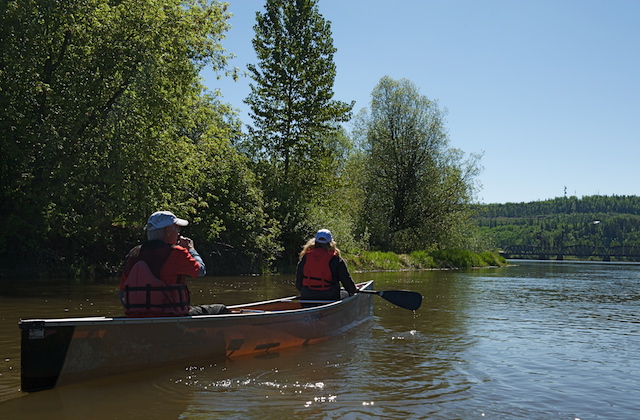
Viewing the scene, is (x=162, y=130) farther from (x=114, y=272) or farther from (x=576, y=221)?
(x=576, y=221)

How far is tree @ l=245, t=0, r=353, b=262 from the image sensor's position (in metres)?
29.5

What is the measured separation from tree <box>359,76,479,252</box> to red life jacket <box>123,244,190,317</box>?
31748 mm

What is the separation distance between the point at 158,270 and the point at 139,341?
31.5 inches

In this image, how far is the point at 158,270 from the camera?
21.5 feet

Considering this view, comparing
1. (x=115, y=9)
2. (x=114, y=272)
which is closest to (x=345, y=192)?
(x=114, y=272)

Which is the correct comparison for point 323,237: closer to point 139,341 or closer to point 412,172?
point 139,341

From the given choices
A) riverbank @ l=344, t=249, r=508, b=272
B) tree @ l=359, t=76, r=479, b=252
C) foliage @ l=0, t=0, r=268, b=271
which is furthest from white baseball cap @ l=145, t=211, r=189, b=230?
tree @ l=359, t=76, r=479, b=252

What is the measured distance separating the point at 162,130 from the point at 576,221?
176592 millimetres

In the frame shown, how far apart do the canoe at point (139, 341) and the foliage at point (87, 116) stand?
1019cm

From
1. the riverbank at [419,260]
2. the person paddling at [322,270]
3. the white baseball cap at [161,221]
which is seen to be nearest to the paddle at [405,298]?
the person paddling at [322,270]

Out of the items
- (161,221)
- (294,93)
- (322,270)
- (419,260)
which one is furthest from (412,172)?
(161,221)

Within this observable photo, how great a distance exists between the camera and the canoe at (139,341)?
18.9ft

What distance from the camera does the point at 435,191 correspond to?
1524 inches

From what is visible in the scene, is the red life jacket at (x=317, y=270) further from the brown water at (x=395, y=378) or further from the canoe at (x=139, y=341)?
the canoe at (x=139, y=341)
